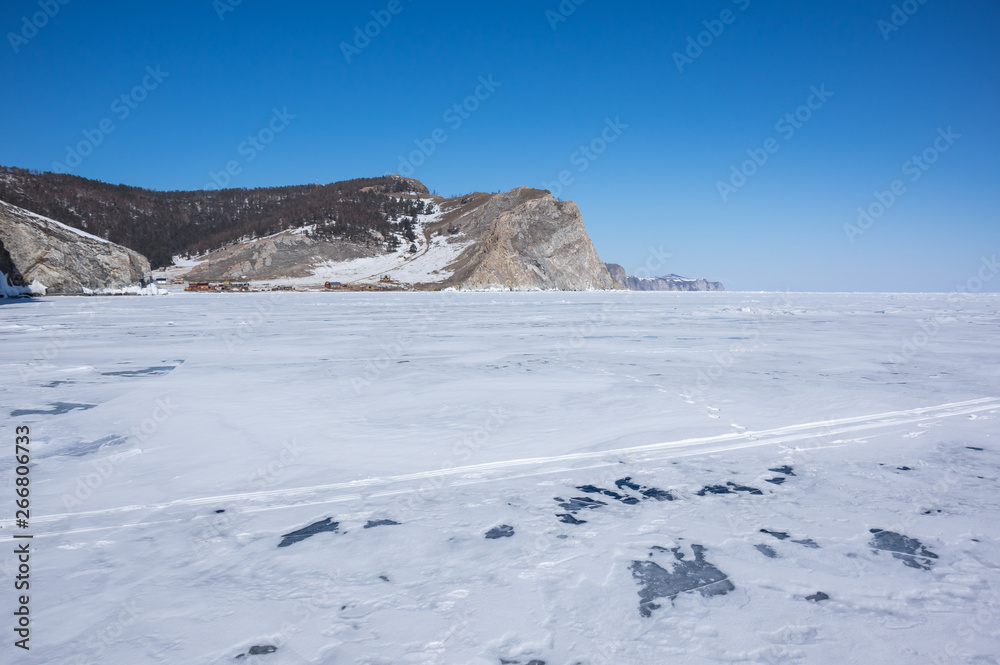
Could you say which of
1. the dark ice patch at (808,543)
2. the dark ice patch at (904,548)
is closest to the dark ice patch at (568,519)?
the dark ice patch at (808,543)

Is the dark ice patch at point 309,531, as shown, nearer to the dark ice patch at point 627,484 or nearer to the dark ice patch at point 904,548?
the dark ice patch at point 627,484

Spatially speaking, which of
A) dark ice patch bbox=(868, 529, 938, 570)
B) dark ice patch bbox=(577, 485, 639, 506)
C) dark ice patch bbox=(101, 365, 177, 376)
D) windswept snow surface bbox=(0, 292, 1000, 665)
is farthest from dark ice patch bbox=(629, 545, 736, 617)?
dark ice patch bbox=(101, 365, 177, 376)

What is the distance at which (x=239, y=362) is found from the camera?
980 centimetres

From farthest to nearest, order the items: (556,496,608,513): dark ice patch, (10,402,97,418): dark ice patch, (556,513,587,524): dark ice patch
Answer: (10,402,97,418): dark ice patch → (556,496,608,513): dark ice patch → (556,513,587,524): dark ice patch

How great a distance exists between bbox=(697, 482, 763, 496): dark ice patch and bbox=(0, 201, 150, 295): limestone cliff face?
50085mm

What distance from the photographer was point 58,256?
1551 inches

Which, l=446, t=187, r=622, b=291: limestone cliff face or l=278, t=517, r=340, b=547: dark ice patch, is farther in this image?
l=446, t=187, r=622, b=291: limestone cliff face

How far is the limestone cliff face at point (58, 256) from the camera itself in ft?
121

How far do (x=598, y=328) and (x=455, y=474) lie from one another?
14.6 meters

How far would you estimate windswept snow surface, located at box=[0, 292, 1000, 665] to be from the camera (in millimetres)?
2242

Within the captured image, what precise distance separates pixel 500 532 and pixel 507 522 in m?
0.15

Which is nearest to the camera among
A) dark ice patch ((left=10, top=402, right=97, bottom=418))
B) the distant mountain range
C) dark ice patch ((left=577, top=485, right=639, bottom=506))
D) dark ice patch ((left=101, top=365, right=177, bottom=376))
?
dark ice patch ((left=577, top=485, right=639, bottom=506))

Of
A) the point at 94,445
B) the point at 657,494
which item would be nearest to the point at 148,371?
the point at 94,445

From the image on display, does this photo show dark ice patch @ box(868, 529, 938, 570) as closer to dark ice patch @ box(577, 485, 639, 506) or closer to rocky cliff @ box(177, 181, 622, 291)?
dark ice patch @ box(577, 485, 639, 506)
